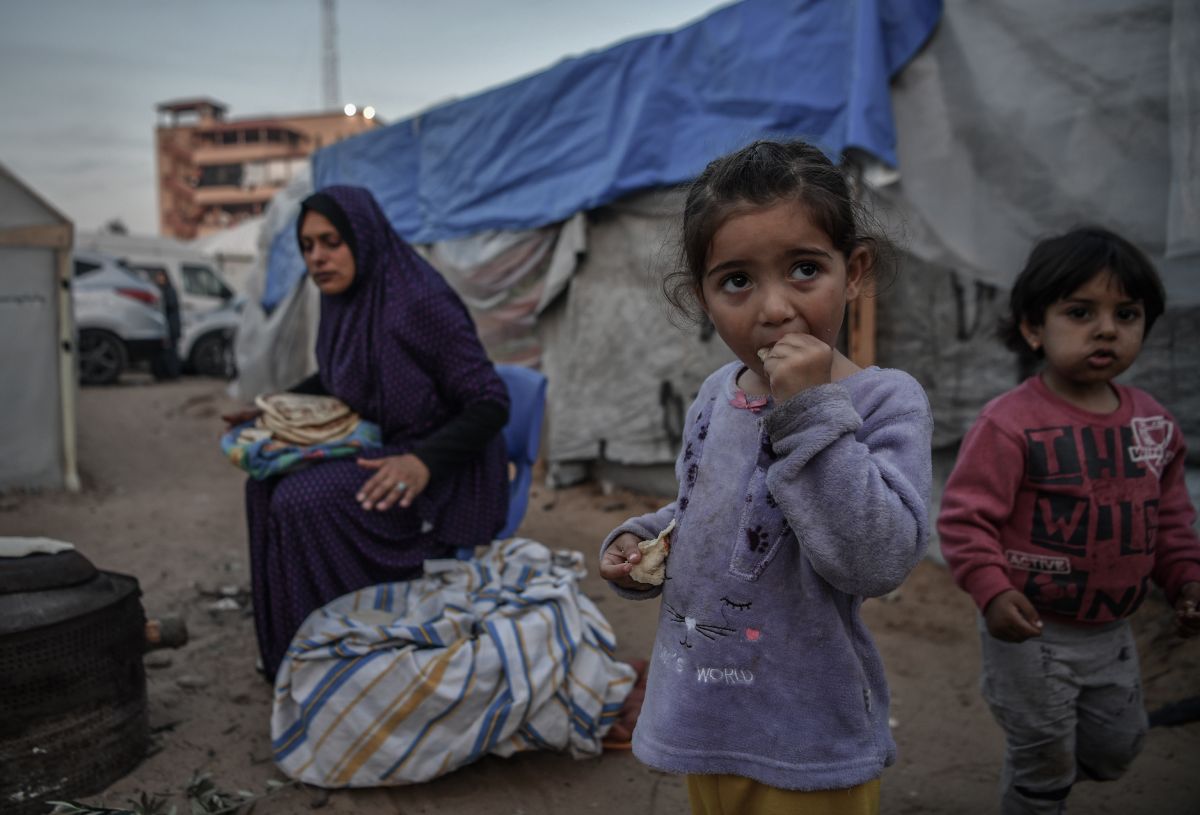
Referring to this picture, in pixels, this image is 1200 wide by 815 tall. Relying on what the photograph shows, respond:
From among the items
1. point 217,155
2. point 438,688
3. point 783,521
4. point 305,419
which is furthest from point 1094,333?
point 217,155

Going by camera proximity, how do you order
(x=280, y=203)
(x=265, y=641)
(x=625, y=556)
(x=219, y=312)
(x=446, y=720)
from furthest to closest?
(x=219, y=312) → (x=280, y=203) → (x=265, y=641) → (x=446, y=720) → (x=625, y=556)

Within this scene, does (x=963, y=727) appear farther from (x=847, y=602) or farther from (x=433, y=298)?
(x=433, y=298)

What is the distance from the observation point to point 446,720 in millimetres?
2303

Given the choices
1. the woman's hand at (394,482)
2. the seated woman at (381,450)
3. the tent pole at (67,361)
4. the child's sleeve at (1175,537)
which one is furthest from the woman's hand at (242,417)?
the tent pole at (67,361)

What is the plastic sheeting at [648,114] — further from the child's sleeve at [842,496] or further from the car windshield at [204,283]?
the car windshield at [204,283]

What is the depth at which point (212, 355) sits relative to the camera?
507 inches

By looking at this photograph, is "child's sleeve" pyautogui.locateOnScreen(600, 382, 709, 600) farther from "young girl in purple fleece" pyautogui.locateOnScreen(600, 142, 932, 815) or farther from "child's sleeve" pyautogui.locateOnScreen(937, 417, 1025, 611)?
"child's sleeve" pyautogui.locateOnScreen(937, 417, 1025, 611)

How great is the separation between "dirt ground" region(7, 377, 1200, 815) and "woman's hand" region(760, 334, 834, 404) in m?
1.68

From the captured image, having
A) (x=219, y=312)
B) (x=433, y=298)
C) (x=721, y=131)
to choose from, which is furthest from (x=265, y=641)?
(x=219, y=312)

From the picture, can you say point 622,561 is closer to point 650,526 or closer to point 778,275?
point 650,526

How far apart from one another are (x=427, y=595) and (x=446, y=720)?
47 centimetres

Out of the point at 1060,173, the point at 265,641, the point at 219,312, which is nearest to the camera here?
the point at 265,641

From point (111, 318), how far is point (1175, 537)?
1166 cm

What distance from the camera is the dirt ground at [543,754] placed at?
2.34 meters
